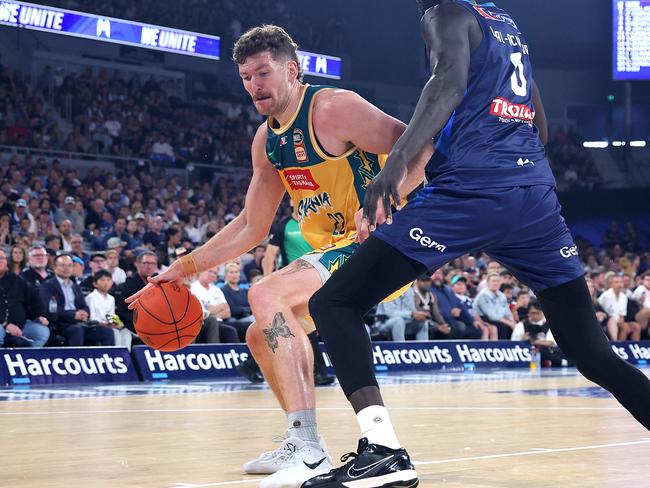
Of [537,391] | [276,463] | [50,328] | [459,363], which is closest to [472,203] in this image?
[276,463]

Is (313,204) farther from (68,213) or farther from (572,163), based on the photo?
(572,163)

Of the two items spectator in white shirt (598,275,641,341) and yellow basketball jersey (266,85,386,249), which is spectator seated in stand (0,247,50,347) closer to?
yellow basketball jersey (266,85,386,249)

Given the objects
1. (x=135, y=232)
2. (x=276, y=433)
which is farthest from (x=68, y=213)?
(x=276, y=433)

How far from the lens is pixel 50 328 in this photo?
1188 centimetres

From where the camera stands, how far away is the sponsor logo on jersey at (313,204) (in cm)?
503

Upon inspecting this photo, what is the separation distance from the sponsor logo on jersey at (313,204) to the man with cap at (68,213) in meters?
12.9

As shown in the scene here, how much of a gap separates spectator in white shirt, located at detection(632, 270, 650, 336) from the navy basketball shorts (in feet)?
47.2

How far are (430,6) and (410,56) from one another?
30219mm

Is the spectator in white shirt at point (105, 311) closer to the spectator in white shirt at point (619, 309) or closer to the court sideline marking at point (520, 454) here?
the court sideline marking at point (520, 454)

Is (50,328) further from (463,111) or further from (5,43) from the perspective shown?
(5,43)

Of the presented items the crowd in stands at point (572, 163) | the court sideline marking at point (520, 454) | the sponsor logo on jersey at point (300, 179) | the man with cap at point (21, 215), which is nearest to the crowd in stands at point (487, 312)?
the man with cap at point (21, 215)

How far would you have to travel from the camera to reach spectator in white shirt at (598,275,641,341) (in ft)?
56.9

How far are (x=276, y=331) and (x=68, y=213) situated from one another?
13.7 m

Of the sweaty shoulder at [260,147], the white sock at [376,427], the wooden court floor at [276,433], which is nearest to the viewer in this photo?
the white sock at [376,427]
